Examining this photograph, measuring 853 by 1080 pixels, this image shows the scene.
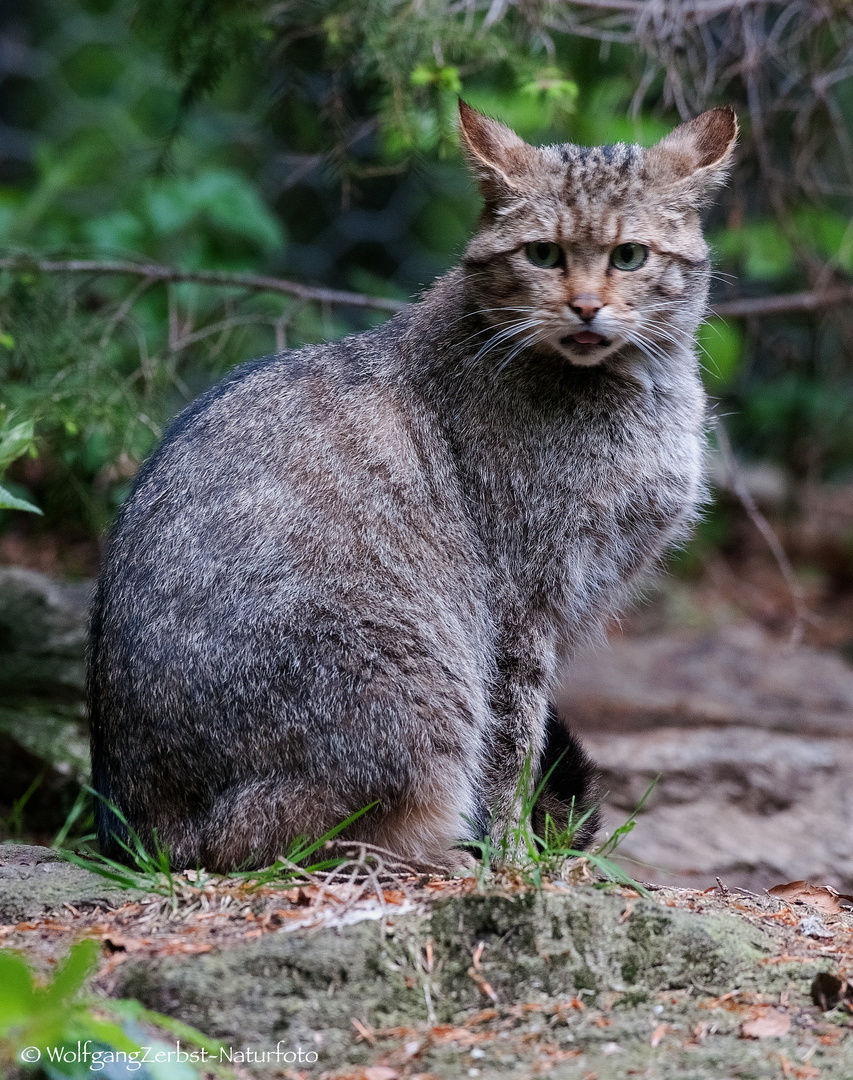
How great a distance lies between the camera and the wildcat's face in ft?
10.0

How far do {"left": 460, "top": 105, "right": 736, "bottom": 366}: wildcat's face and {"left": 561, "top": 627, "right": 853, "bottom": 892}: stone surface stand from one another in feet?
5.70

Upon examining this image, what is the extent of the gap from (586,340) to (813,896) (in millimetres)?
Answer: 1604

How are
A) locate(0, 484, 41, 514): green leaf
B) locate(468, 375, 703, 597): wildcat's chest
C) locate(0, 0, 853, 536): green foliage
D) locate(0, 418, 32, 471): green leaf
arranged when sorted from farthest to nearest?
locate(0, 0, 853, 536): green foliage, locate(468, 375, 703, 597): wildcat's chest, locate(0, 418, 32, 471): green leaf, locate(0, 484, 41, 514): green leaf

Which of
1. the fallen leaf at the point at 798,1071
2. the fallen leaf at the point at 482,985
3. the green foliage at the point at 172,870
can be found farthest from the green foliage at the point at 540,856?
the fallen leaf at the point at 798,1071

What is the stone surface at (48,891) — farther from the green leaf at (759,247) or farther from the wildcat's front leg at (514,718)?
the green leaf at (759,247)

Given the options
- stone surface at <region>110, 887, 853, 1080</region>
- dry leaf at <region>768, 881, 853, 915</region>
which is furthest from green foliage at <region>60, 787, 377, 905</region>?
dry leaf at <region>768, 881, 853, 915</region>

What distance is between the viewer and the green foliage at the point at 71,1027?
1642mm

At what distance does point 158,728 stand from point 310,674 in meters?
0.41

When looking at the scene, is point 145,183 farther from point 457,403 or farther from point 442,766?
point 442,766

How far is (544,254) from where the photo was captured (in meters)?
3.12

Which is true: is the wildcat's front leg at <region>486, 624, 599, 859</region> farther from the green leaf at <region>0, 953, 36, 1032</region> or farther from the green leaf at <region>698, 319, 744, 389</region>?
the green leaf at <region>698, 319, 744, 389</region>

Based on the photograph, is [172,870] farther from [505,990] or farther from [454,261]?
[454,261]

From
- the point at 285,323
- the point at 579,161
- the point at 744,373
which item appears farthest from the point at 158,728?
the point at 744,373

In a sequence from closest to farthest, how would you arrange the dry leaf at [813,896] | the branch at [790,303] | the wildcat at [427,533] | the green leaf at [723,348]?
the wildcat at [427,533]
the dry leaf at [813,896]
the branch at [790,303]
the green leaf at [723,348]
